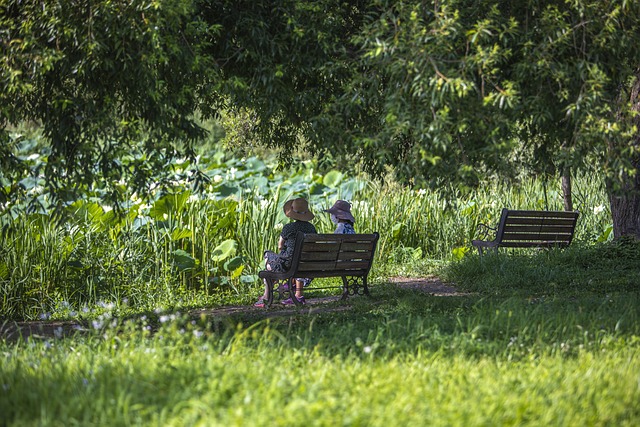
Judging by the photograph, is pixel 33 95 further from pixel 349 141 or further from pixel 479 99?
pixel 479 99

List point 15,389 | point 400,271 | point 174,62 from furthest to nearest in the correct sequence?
point 400,271
point 174,62
point 15,389

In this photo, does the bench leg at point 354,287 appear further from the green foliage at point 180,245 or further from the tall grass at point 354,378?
the tall grass at point 354,378

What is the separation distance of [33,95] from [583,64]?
4077 millimetres

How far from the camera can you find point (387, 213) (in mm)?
11922

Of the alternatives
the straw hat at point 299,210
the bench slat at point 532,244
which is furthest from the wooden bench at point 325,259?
the bench slat at point 532,244

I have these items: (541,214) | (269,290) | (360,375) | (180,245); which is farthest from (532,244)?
(360,375)

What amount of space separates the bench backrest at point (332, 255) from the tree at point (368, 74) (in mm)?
1532

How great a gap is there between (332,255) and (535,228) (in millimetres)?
3809

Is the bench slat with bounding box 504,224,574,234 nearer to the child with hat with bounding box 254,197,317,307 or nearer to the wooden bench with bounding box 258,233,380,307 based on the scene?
the wooden bench with bounding box 258,233,380,307

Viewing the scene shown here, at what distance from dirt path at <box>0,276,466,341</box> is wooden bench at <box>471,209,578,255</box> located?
1.01 meters

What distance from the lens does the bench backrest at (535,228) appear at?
412 inches

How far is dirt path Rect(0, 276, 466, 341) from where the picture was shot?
7.06 metres

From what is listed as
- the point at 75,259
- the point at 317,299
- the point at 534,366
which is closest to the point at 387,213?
the point at 317,299

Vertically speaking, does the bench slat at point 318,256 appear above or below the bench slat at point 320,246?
below
